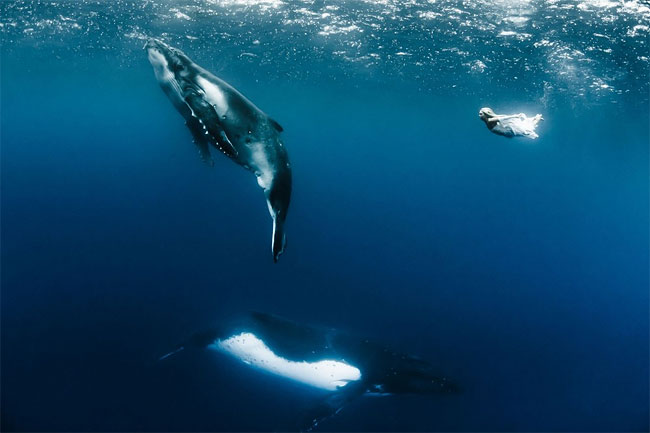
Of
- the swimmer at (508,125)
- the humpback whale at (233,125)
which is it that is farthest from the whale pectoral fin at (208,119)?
the swimmer at (508,125)

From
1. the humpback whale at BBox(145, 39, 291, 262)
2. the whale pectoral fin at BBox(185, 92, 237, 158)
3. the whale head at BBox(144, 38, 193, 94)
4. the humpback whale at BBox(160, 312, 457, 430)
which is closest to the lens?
the whale pectoral fin at BBox(185, 92, 237, 158)

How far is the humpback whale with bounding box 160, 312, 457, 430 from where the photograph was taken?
9234 millimetres

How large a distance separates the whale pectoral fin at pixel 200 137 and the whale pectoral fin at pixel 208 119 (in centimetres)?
13

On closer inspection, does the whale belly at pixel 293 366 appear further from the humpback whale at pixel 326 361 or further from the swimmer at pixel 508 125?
the swimmer at pixel 508 125

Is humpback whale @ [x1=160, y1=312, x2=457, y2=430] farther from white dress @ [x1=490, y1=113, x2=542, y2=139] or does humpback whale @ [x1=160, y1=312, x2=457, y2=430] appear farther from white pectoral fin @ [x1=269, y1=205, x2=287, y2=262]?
white dress @ [x1=490, y1=113, x2=542, y2=139]

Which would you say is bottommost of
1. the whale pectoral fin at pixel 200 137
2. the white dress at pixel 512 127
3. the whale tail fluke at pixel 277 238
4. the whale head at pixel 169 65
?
the whale tail fluke at pixel 277 238

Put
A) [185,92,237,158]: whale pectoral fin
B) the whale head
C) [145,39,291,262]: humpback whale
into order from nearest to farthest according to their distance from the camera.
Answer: [185,92,237,158]: whale pectoral fin < [145,39,291,262]: humpback whale < the whale head

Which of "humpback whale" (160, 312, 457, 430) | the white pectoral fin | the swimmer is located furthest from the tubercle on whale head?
"humpback whale" (160, 312, 457, 430)

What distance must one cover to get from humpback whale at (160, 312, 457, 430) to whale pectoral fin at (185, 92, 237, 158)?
6.91 metres

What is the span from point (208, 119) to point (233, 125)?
24cm

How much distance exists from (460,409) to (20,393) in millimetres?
11835

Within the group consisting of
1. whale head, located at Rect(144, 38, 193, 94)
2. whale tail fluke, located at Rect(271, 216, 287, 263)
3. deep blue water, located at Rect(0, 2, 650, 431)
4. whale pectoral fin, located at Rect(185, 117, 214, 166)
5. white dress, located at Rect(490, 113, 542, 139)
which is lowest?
deep blue water, located at Rect(0, 2, 650, 431)

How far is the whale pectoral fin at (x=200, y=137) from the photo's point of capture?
147 inches

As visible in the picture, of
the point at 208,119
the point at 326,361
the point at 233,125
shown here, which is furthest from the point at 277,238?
the point at 326,361
